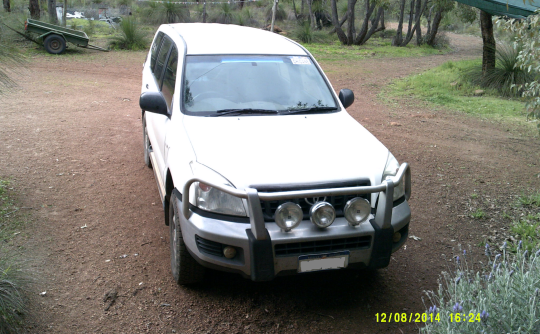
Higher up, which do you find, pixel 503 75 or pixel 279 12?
pixel 279 12

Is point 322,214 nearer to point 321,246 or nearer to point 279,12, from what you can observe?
point 321,246

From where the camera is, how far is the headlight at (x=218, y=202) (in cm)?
310

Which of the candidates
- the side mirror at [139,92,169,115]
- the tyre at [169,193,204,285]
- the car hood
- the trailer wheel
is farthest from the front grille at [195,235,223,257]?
the trailer wheel

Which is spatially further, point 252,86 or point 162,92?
point 162,92

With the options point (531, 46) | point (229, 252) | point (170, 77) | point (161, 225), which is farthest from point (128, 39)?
point (229, 252)

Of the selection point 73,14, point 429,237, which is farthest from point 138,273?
point 73,14

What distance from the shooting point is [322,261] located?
3.15 m

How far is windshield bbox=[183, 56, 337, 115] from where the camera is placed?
4215mm

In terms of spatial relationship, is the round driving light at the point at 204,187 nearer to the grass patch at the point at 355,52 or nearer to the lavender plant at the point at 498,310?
the lavender plant at the point at 498,310

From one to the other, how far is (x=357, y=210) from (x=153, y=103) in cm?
205

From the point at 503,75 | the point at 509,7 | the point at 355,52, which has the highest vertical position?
the point at 509,7

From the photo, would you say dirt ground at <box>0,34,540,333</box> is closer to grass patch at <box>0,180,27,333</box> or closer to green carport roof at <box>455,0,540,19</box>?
grass patch at <box>0,180,27,333</box>

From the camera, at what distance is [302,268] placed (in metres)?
3.12
